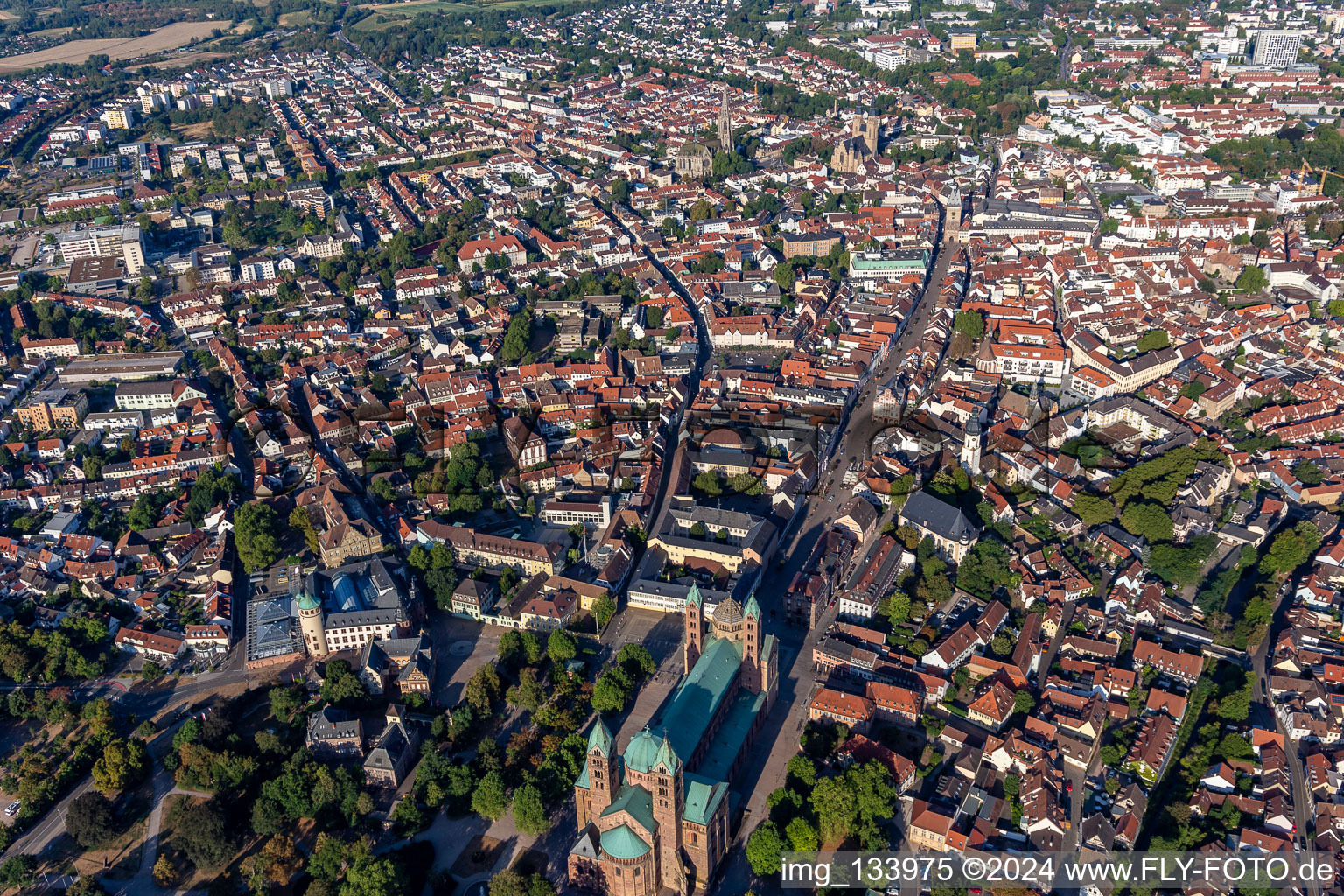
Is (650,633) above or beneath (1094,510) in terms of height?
beneath

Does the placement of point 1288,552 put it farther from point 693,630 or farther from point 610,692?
point 610,692

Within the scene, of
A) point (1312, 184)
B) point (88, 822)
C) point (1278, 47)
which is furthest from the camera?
point (1278, 47)

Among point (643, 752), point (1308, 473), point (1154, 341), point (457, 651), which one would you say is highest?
point (643, 752)

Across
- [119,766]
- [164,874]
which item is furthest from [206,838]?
[119,766]

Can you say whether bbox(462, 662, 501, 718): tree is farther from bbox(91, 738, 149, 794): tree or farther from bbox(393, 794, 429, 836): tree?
bbox(91, 738, 149, 794): tree

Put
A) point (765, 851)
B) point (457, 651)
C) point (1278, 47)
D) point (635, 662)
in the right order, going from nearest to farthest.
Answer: point (765, 851)
point (635, 662)
point (457, 651)
point (1278, 47)

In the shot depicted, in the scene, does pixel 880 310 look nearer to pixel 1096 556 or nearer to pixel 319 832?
pixel 1096 556

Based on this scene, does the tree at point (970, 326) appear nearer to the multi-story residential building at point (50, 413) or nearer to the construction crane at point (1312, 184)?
the construction crane at point (1312, 184)

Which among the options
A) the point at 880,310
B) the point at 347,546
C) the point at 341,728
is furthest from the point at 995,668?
the point at 880,310
